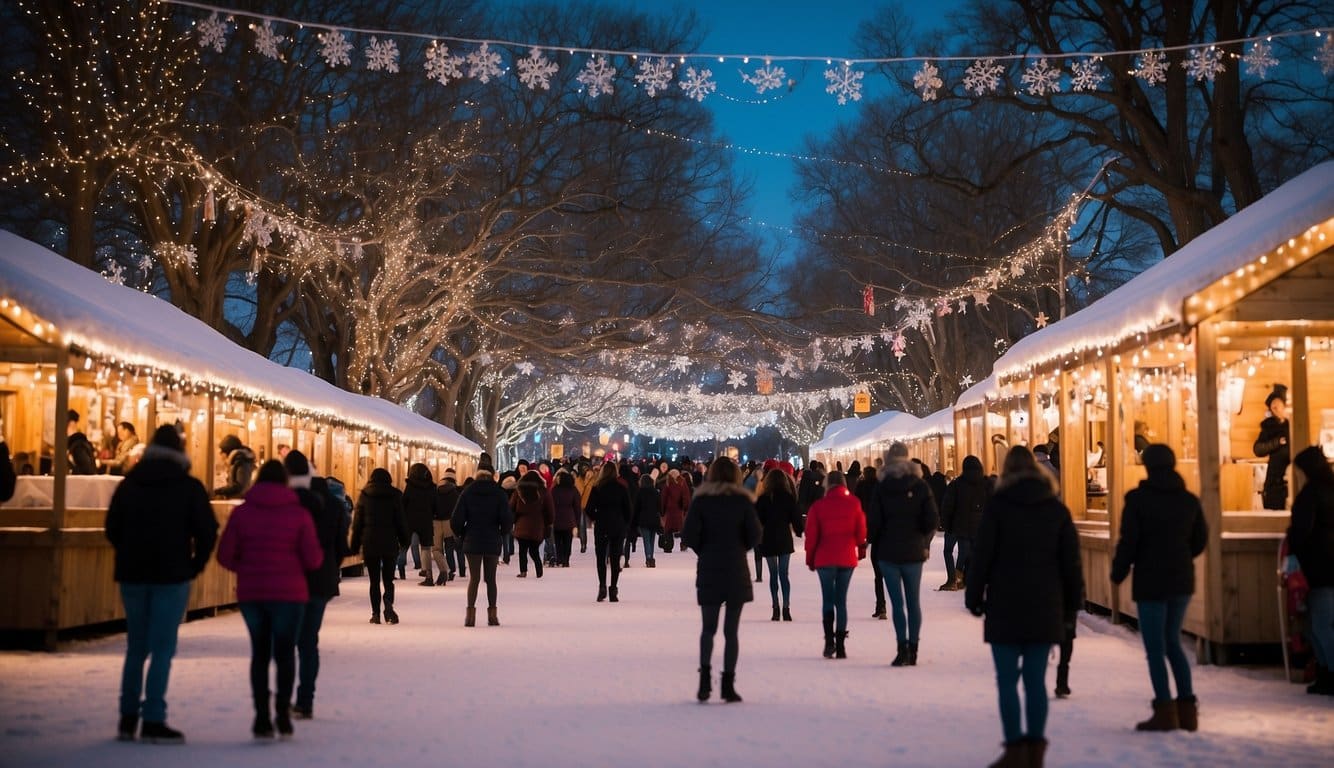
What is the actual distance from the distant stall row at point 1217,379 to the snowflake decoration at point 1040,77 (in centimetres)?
718

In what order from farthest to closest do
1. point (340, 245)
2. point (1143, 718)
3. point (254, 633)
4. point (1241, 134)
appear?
point (340, 245), point (1241, 134), point (1143, 718), point (254, 633)

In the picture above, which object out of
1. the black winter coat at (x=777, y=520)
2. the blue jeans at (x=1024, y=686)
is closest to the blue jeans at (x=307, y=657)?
the blue jeans at (x=1024, y=686)

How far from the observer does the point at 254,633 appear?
8.98m

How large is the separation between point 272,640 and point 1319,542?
22.4 feet

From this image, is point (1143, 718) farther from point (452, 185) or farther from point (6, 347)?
point (452, 185)

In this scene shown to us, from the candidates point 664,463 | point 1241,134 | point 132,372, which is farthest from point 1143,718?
point 664,463

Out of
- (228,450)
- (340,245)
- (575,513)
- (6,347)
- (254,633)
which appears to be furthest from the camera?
(340,245)

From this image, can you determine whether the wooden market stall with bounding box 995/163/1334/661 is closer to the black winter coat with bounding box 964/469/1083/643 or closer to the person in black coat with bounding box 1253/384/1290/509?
the person in black coat with bounding box 1253/384/1290/509

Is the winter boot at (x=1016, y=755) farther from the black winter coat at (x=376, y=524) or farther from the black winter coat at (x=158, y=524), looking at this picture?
the black winter coat at (x=376, y=524)

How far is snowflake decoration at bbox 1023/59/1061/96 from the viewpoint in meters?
25.0

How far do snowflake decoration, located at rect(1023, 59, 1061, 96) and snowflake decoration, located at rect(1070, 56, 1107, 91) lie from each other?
32 cm

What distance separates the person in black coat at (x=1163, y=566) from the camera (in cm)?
934

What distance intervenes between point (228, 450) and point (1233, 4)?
1646 cm

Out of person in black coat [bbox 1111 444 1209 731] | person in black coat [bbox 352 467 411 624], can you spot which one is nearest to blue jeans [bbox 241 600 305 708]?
person in black coat [bbox 1111 444 1209 731]
